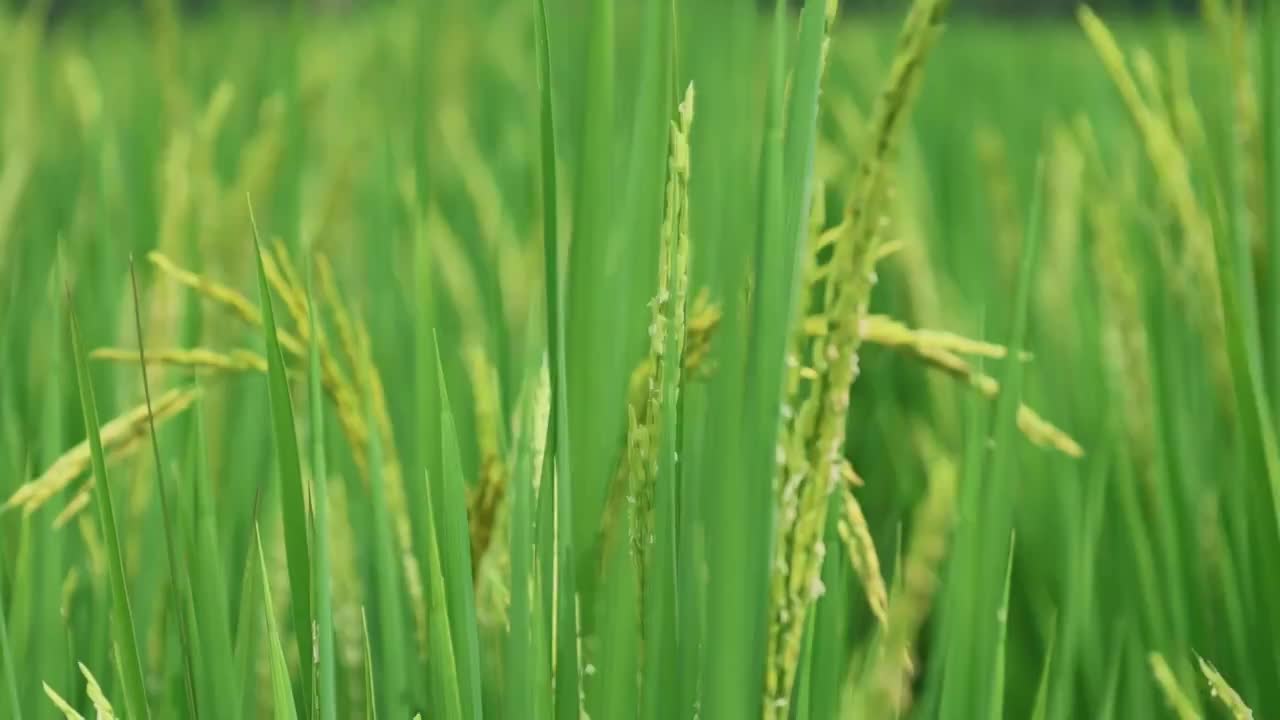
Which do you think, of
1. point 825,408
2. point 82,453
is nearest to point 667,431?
point 825,408

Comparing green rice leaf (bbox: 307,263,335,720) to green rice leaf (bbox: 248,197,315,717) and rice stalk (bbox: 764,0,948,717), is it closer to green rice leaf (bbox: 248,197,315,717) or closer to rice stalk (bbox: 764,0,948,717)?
green rice leaf (bbox: 248,197,315,717)

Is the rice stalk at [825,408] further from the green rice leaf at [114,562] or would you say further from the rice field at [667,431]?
the green rice leaf at [114,562]

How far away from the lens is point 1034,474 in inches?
27.6

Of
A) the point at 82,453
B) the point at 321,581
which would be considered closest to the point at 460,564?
the point at 321,581

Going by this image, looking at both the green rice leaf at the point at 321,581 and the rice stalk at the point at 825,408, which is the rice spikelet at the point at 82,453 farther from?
the rice stalk at the point at 825,408

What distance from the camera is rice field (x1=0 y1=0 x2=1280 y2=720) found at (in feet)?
1.08

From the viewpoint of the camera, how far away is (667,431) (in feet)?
1.04

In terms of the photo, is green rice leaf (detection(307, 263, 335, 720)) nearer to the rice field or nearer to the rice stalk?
the rice field

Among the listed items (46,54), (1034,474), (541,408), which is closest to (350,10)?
(46,54)

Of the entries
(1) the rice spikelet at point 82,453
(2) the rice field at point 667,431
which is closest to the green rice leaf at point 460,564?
(2) the rice field at point 667,431

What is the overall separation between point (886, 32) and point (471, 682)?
215 centimetres

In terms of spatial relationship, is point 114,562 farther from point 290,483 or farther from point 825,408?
point 825,408

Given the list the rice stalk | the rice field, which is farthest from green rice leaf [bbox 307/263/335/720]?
the rice stalk

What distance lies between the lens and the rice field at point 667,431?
1.08 ft
